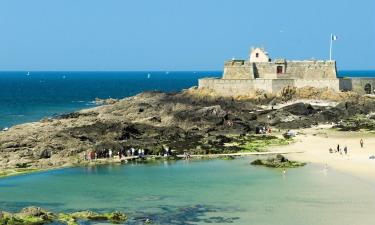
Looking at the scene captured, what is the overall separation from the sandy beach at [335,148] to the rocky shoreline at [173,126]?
62.3 inches

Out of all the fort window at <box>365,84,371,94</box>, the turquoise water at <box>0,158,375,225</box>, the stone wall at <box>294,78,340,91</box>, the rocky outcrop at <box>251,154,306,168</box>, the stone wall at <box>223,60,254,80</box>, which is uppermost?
the stone wall at <box>223,60,254,80</box>

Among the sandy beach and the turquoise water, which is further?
the sandy beach

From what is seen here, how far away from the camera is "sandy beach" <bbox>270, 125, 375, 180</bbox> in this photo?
104 ft

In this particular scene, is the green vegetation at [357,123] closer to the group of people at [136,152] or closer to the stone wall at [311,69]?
the stone wall at [311,69]

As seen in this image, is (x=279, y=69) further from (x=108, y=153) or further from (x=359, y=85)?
(x=108, y=153)

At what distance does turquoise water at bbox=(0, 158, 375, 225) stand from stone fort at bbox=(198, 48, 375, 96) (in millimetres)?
26461

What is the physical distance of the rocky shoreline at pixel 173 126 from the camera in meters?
35.3

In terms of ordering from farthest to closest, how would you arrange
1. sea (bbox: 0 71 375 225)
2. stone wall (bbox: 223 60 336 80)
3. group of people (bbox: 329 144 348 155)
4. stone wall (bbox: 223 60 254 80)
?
1. stone wall (bbox: 223 60 254 80)
2. stone wall (bbox: 223 60 336 80)
3. group of people (bbox: 329 144 348 155)
4. sea (bbox: 0 71 375 225)

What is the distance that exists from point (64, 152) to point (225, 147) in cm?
851

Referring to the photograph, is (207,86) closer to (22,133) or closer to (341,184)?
(22,133)

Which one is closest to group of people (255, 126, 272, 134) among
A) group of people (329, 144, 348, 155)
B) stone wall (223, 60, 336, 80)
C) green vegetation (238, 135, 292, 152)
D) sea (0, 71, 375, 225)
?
green vegetation (238, 135, 292, 152)

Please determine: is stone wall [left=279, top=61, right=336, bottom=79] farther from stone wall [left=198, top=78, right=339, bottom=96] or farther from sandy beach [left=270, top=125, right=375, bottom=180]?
sandy beach [left=270, top=125, right=375, bottom=180]

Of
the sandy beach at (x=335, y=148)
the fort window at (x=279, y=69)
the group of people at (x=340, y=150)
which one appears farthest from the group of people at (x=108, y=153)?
the fort window at (x=279, y=69)

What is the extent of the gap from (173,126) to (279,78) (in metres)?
18.8
